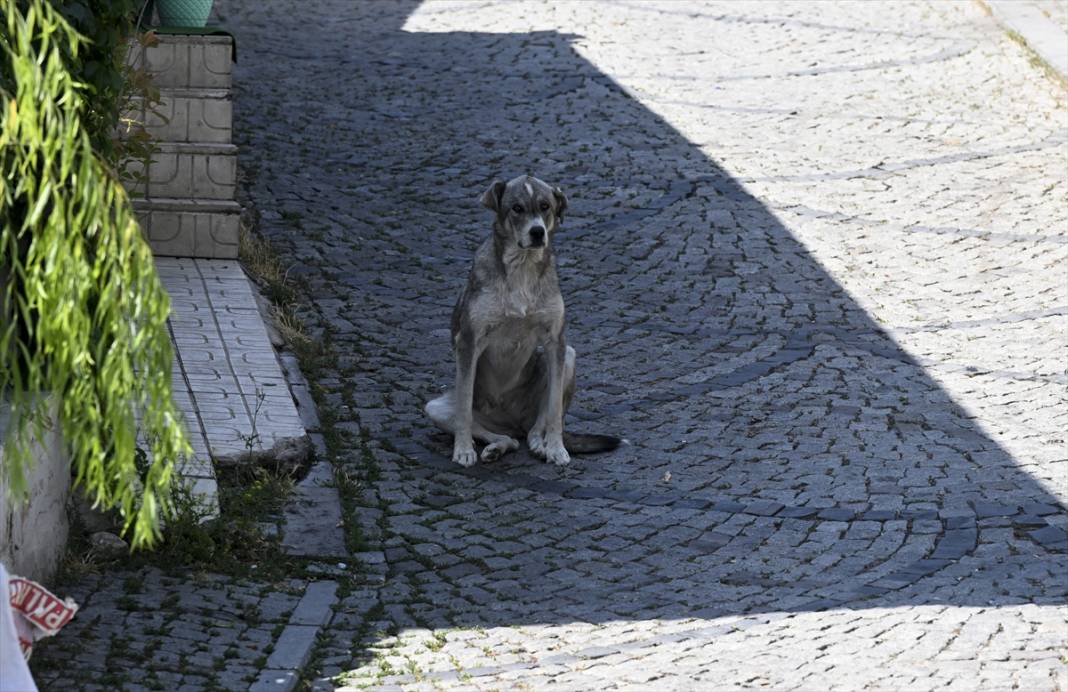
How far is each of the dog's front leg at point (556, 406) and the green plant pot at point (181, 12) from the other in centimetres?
387

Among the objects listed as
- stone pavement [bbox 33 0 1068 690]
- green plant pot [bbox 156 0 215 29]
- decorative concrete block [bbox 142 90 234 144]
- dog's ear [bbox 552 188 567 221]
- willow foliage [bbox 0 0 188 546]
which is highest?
willow foliage [bbox 0 0 188 546]

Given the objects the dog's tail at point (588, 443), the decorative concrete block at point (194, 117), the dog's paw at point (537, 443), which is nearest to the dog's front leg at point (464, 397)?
the dog's paw at point (537, 443)

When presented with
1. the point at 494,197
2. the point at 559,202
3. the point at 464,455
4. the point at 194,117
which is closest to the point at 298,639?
the point at 464,455

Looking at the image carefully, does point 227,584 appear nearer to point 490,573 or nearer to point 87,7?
point 490,573

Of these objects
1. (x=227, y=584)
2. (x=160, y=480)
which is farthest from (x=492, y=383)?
(x=160, y=480)

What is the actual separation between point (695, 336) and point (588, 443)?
1973mm

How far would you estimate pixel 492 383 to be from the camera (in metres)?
7.88

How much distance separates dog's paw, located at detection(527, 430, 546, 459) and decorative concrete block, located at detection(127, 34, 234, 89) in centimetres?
348

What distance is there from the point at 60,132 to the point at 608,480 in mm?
4571

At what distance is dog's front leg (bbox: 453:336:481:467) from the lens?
24.9 ft

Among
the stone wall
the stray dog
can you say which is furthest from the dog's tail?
the stone wall

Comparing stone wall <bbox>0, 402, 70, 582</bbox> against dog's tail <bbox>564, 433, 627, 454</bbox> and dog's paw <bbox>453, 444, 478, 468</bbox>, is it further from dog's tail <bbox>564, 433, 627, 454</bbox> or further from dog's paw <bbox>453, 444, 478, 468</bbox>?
dog's tail <bbox>564, 433, 627, 454</bbox>

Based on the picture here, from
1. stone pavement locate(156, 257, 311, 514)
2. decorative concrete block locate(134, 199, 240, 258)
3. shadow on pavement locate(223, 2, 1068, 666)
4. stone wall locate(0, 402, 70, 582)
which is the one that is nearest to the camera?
stone wall locate(0, 402, 70, 582)

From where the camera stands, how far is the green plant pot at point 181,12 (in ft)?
32.4
